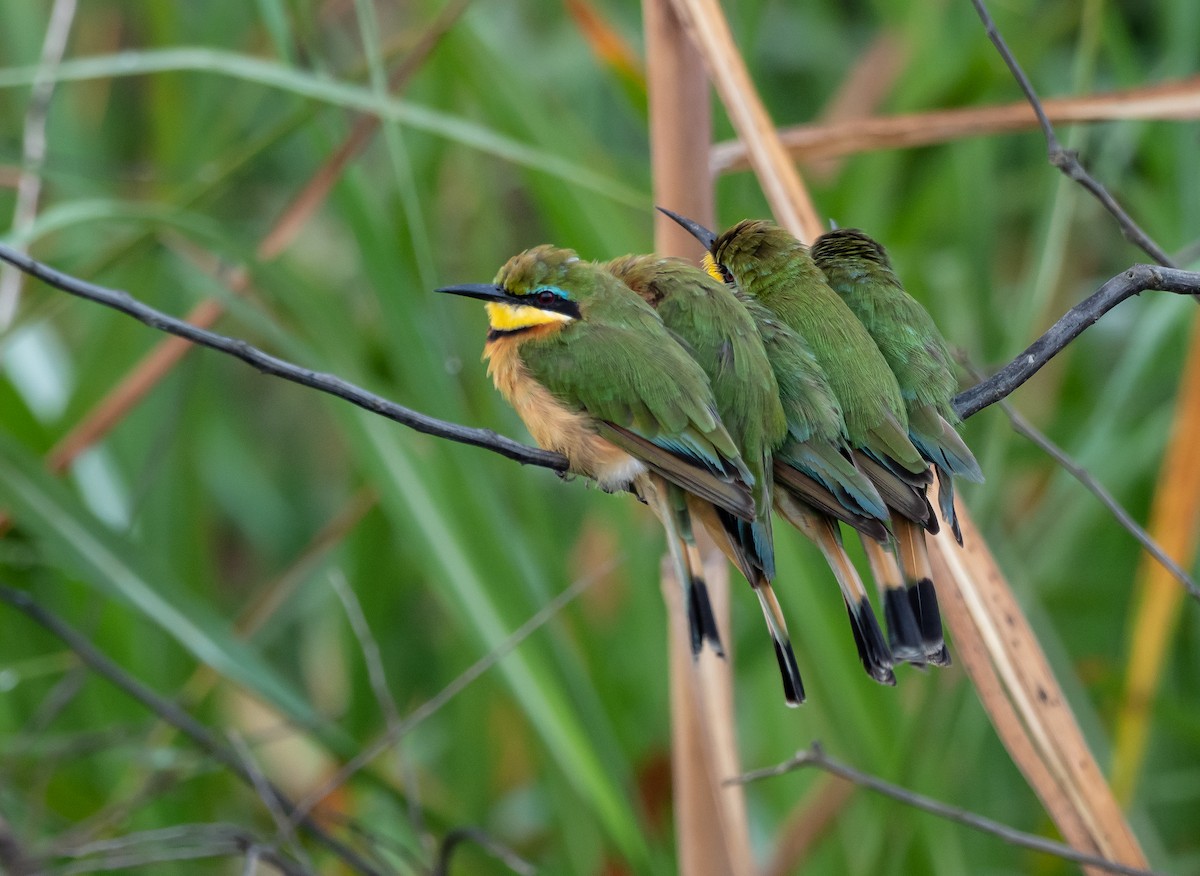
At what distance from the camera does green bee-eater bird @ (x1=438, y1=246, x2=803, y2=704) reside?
1.17m

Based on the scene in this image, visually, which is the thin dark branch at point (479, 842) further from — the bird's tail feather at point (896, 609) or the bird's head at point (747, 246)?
the bird's head at point (747, 246)

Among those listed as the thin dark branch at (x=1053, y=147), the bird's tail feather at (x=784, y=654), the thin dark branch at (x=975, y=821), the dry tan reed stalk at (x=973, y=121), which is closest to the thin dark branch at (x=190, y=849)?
the thin dark branch at (x=975, y=821)

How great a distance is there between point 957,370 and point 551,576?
693mm

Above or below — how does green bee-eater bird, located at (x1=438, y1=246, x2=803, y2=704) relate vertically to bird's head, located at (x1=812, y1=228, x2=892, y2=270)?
below

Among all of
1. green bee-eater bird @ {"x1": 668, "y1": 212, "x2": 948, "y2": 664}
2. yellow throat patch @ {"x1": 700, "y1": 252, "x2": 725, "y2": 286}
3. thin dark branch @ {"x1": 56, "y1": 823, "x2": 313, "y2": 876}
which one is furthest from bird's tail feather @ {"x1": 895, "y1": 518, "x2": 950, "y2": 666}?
thin dark branch @ {"x1": 56, "y1": 823, "x2": 313, "y2": 876}

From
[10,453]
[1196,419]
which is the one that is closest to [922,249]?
[1196,419]

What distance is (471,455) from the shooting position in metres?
1.66

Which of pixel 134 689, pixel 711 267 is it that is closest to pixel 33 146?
pixel 134 689

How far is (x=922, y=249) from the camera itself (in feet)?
7.86

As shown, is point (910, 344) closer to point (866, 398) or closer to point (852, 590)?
point (866, 398)

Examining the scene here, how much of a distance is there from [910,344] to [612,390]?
29 centimetres

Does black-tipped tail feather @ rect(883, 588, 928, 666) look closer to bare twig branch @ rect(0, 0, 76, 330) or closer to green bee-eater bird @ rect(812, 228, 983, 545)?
green bee-eater bird @ rect(812, 228, 983, 545)

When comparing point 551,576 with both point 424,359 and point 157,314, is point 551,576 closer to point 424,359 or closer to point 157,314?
point 424,359

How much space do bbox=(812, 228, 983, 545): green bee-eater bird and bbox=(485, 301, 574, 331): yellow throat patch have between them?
27 centimetres
